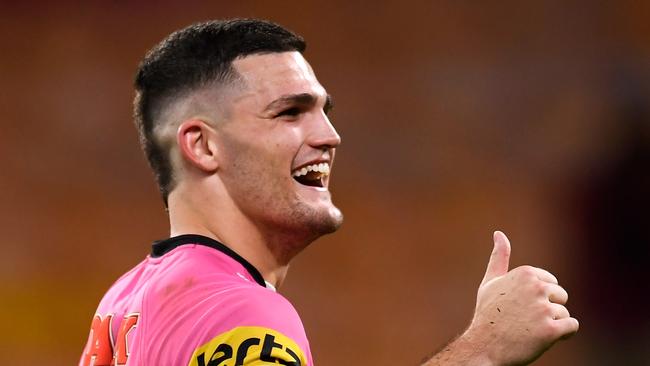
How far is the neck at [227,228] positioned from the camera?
209cm

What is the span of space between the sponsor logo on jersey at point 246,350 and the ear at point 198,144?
18.5 inches

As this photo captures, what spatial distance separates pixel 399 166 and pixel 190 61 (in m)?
3.39

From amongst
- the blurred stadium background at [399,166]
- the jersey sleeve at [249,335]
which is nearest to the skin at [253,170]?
the jersey sleeve at [249,335]

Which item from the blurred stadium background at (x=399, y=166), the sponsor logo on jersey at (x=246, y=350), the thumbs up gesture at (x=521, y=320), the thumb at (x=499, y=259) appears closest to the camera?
the sponsor logo on jersey at (x=246, y=350)

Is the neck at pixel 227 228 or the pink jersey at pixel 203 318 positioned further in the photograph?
the neck at pixel 227 228

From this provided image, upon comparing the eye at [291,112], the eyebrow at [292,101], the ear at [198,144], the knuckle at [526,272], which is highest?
the eyebrow at [292,101]

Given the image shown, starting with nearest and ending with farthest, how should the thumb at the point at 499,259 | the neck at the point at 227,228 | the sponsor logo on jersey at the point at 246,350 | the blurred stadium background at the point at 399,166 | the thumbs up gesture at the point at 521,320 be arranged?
the sponsor logo on jersey at the point at 246,350 < the thumbs up gesture at the point at 521,320 < the thumb at the point at 499,259 < the neck at the point at 227,228 < the blurred stadium background at the point at 399,166

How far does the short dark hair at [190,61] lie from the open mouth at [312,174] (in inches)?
8.9

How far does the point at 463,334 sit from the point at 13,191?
3.94m

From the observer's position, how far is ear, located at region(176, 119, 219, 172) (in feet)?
6.92

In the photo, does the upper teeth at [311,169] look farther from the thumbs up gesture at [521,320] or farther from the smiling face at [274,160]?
the thumbs up gesture at [521,320]

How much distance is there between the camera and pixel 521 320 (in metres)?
1.86

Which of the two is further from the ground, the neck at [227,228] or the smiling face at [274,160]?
the smiling face at [274,160]

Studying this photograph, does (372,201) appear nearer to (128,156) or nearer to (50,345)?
(128,156)
